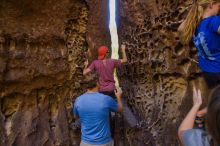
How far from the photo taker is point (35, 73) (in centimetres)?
562

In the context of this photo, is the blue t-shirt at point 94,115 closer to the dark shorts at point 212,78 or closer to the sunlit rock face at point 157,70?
the sunlit rock face at point 157,70

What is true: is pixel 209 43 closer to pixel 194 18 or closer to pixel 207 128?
pixel 194 18

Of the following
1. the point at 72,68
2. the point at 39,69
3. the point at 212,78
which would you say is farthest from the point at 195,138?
the point at 72,68

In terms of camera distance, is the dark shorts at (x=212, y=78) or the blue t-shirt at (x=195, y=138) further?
the dark shorts at (x=212, y=78)

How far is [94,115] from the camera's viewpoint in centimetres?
434

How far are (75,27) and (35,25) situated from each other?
92 cm

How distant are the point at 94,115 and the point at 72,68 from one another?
2.09 meters

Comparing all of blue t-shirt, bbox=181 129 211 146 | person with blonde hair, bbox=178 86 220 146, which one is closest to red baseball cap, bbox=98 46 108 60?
person with blonde hair, bbox=178 86 220 146

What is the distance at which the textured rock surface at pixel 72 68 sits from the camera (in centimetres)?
523

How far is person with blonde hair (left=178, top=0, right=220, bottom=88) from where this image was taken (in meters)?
3.06

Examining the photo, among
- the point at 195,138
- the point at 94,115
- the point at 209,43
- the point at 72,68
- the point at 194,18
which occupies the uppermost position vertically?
the point at 194,18

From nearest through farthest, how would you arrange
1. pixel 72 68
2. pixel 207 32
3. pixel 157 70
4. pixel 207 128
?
pixel 207 128
pixel 207 32
pixel 157 70
pixel 72 68

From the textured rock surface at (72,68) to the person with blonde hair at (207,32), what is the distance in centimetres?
139

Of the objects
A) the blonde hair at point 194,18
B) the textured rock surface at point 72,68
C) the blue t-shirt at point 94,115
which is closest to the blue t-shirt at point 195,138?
the blonde hair at point 194,18
